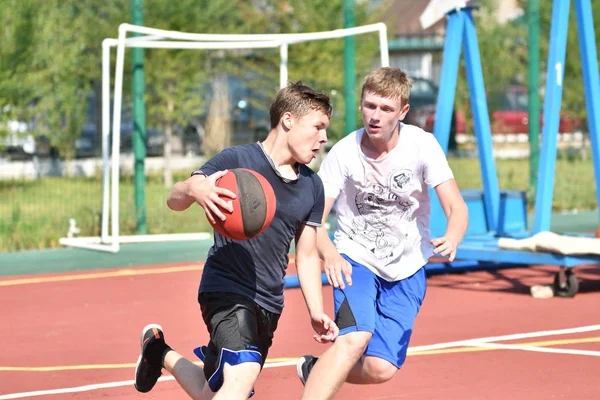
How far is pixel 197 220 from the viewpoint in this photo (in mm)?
15477

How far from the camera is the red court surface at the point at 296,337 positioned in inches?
273

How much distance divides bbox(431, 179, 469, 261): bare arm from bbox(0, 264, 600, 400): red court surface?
1.30 metres

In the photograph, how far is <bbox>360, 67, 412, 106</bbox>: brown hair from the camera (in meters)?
5.86

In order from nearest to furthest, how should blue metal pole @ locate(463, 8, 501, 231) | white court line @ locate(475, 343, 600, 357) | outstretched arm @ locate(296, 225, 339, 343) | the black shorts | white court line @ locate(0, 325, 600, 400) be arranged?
the black shorts
outstretched arm @ locate(296, 225, 339, 343)
white court line @ locate(0, 325, 600, 400)
white court line @ locate(475, 343, 600, 357)
blue metal pole @ locate(463, 8, 501, 231)

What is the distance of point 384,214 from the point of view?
6207 millimetres

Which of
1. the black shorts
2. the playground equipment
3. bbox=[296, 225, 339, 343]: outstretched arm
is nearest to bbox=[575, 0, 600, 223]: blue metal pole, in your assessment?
the playground equipment

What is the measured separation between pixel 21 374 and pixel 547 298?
5281 mm

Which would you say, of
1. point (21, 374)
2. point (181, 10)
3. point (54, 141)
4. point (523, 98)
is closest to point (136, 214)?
point (54, 141)

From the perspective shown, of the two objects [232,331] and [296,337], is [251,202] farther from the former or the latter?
[296,337]

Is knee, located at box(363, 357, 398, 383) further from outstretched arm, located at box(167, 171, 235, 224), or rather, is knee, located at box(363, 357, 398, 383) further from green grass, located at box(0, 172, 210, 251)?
green grass, located at box(0, 172, 210, 251)

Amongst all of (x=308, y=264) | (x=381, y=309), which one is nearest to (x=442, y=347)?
(x=381, y=309)

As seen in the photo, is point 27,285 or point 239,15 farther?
point 239,15

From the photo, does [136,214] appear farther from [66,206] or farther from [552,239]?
[552,239]

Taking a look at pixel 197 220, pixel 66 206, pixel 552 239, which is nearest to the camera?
pixel 552 239
